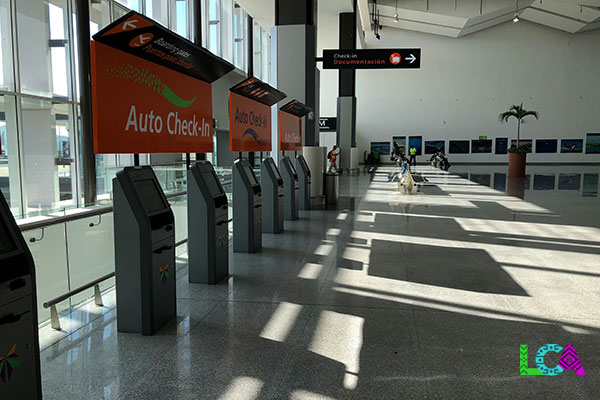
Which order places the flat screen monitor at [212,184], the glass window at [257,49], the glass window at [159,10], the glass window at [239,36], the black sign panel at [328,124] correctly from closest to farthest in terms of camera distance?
1. the flat screen monitor at [212,184]
2. the glass window at [159,10]
3. the glass window at [239,36]
4. the glass window at [257,49]
5. the black sign panel at [328,124]

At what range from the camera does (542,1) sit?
979 inches

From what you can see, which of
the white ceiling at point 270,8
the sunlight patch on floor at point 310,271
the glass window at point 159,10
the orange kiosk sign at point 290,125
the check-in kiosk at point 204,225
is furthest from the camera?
the white ceiling at point 270,8

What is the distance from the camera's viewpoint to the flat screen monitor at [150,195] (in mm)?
3427

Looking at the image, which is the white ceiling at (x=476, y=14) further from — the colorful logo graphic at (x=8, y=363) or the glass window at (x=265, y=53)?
the colorful logo graphic at (x=8, y=363)

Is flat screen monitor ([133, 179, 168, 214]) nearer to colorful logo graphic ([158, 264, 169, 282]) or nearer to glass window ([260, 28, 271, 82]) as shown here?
colorful logo graphic ([158, 264, 169, 282])

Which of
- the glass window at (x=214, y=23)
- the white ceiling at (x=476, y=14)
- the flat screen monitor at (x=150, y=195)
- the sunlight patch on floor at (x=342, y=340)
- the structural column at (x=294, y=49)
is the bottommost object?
the sunlight patch on floor at (x=342, y=340)

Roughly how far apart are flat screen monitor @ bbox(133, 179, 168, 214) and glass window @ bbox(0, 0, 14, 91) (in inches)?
271

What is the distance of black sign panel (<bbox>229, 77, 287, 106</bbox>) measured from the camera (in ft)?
20.0

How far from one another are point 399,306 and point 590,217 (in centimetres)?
688

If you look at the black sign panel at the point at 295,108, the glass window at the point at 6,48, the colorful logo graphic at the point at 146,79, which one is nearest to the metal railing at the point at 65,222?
the colorful logo graphic at the point at 146,79

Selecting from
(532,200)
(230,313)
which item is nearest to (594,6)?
(532,200)

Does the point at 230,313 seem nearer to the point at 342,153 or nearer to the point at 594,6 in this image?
the point at 342,153

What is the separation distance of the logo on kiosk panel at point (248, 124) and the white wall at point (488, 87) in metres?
25.7

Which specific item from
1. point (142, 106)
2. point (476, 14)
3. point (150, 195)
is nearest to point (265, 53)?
point (476, 14)
